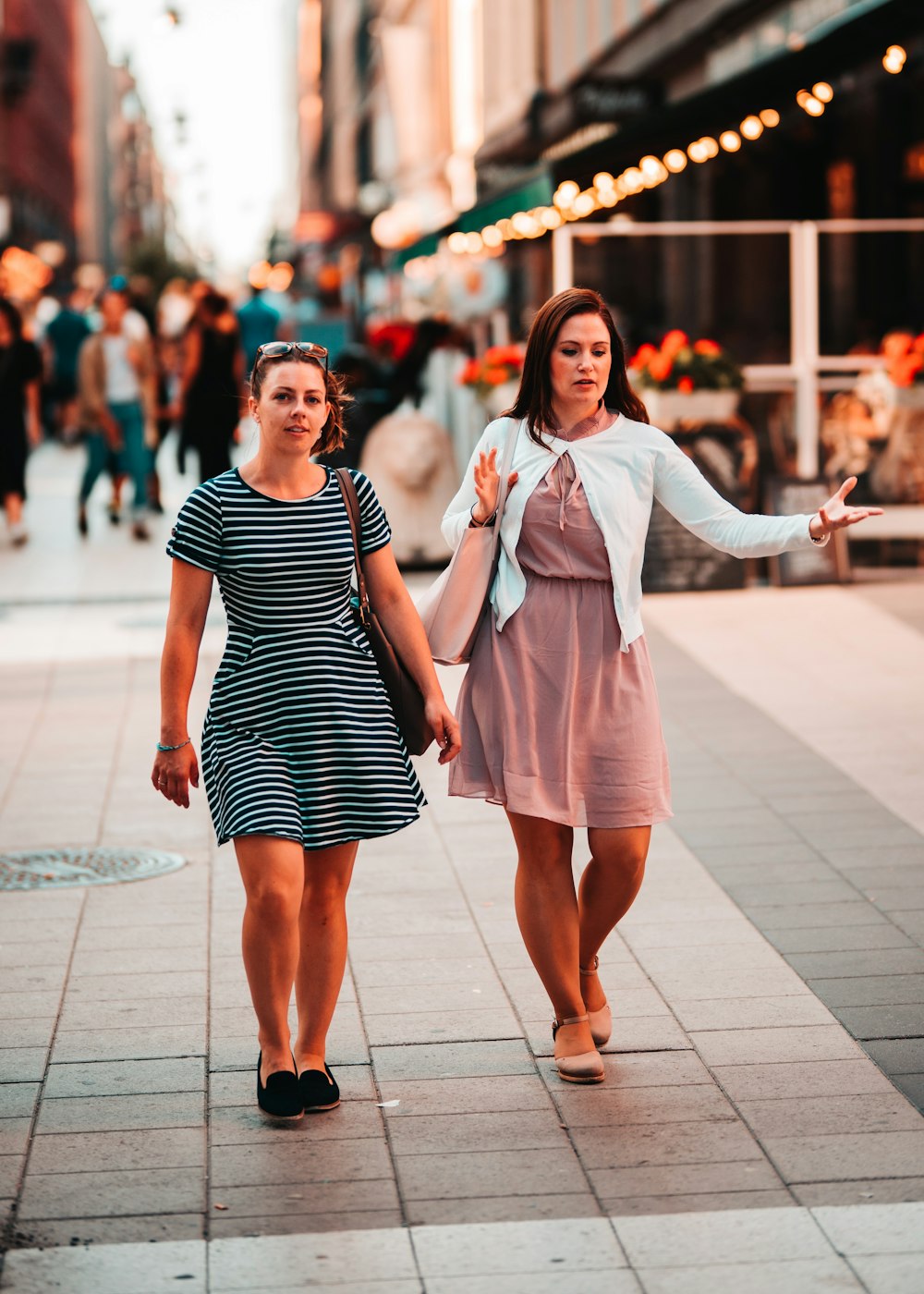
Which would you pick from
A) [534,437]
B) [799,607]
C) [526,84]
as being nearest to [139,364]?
[799,607]

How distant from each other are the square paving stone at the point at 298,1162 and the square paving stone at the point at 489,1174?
0.07 metres

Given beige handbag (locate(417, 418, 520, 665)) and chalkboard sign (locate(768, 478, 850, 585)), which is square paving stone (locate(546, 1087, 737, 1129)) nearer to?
beige handbag (locate(417, 418, 520, 665))

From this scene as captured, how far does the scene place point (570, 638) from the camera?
476 centimetres

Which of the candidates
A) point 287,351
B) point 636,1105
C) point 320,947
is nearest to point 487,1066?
point 636,1105

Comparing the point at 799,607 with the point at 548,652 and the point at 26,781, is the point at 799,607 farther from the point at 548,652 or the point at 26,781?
the point at 548,652

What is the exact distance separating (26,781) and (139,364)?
10.1 m

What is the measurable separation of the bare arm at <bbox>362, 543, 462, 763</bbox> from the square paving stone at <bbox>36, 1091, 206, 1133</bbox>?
3.24 ft

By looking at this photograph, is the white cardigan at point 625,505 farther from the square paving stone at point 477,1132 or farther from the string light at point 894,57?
the string light at point 894,57

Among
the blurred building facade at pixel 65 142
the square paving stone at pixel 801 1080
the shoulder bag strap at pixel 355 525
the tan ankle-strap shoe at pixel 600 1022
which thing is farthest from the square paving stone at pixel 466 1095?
the blurred building facade at pixel 65 142

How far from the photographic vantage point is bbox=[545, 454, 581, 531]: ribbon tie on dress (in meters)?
4.77

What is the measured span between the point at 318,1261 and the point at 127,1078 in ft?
3.88

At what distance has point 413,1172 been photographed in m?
4.21

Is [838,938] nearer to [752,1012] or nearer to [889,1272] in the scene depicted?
[752,1012]

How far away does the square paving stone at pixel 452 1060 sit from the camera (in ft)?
15.9
